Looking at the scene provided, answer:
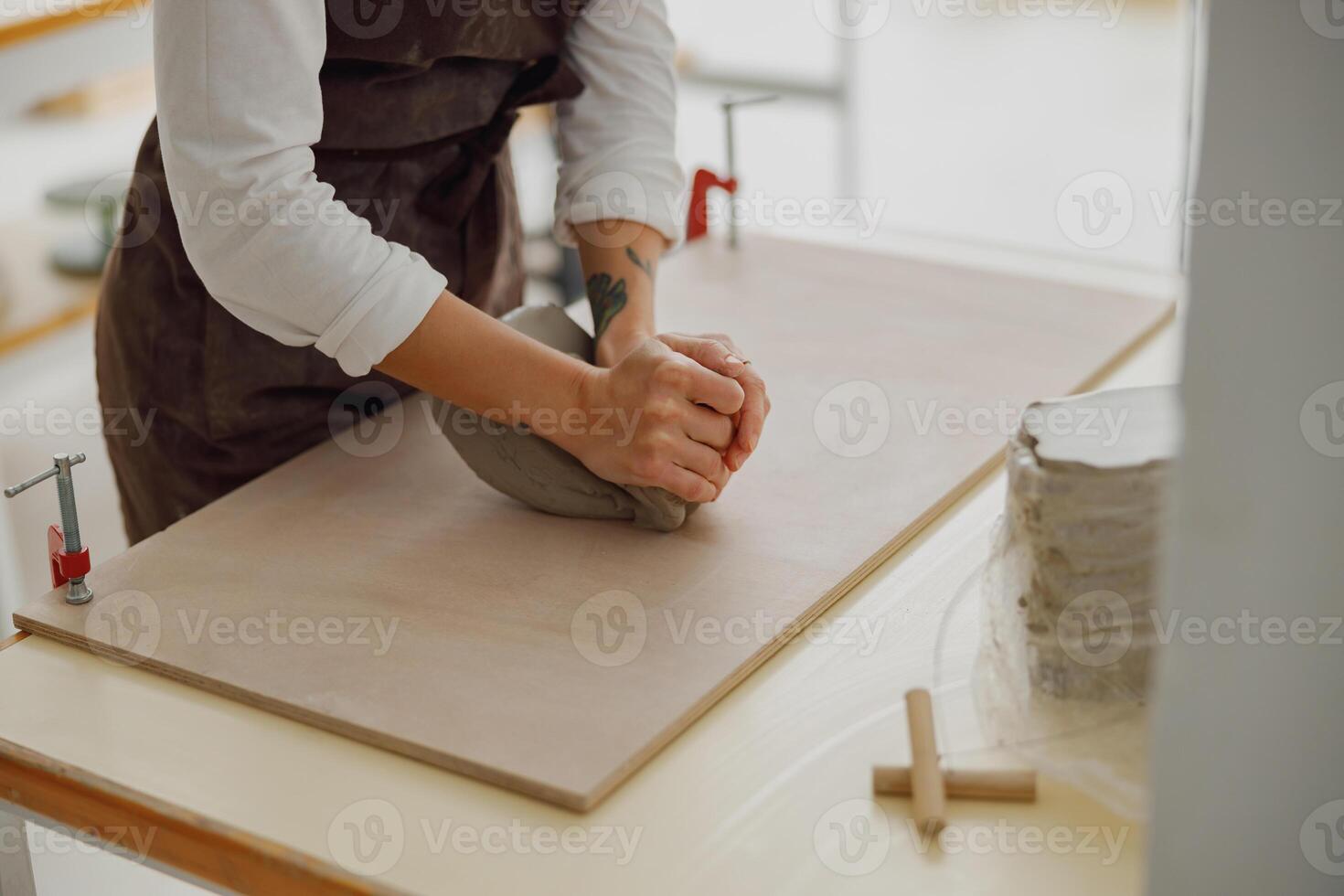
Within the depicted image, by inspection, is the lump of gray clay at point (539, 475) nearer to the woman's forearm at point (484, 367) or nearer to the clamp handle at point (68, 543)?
the woman's forearm at point (484, 367)

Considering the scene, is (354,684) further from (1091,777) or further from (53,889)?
(1091,777)

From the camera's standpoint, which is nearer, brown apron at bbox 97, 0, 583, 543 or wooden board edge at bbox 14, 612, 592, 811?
wooden board edge at bbox 14, 612, 592, 811

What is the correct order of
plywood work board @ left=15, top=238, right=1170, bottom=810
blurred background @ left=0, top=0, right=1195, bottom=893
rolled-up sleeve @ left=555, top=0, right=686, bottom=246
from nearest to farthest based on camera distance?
plywood work board @ left=15, top=238, right=1170, bottom=810
rolled-up sleeve @ left=555, top=0, right=686, bottom=246
blurred background @ left=0, top=0, right=1195, bottom=893

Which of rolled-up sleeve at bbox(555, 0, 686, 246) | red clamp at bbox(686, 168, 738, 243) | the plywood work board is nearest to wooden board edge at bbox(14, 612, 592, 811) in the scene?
the plywood work board

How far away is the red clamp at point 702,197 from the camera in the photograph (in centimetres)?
149

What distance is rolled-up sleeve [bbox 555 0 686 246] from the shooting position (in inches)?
47.0

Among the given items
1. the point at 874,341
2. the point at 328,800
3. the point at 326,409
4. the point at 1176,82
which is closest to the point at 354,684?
the point at 328,800

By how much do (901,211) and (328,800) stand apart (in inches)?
122

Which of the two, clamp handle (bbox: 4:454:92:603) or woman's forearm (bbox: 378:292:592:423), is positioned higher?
woman's forearm (bbox: 378:292:592:423)

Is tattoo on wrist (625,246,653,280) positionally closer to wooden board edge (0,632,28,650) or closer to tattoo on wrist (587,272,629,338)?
tattoo on wrist (587,272,629,338)

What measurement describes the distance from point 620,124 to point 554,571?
47 cm

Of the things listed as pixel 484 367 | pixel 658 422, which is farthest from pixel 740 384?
pixel 484 367

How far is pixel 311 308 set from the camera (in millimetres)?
939

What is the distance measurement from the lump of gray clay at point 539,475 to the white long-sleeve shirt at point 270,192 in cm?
Answer: 10
